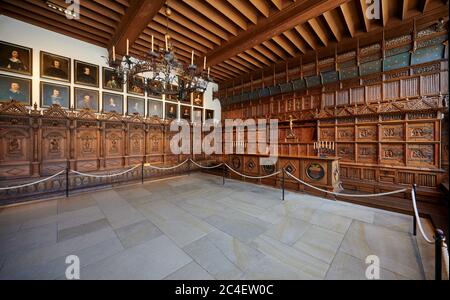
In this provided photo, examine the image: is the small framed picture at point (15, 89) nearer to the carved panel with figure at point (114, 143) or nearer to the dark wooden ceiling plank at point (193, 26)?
the carved panel with figure at point (114, 143)

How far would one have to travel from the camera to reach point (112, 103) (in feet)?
24.8

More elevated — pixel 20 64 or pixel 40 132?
pixel 20 64

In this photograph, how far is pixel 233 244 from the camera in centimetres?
267

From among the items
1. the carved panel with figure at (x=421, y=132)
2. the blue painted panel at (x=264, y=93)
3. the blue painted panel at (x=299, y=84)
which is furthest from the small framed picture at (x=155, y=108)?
the carved panel with figure at (x=421, y=132)

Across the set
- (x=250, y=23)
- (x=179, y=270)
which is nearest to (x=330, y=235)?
(x=179, y=270)

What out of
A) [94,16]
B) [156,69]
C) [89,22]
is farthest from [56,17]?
[156,69]

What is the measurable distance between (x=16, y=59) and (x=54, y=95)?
1327 millimetres

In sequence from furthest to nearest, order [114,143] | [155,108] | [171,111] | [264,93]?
[171,111], [264,93], [155,108], [114,143]

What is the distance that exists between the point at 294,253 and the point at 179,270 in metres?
1.66

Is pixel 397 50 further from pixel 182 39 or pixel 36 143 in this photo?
pixel 36 143

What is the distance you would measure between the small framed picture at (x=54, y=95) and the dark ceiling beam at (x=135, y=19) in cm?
268

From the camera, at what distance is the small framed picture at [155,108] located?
881 centimetres

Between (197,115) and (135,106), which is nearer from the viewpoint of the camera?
(135,106)

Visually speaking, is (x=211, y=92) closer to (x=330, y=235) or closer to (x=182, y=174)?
(x=182, y=174)
